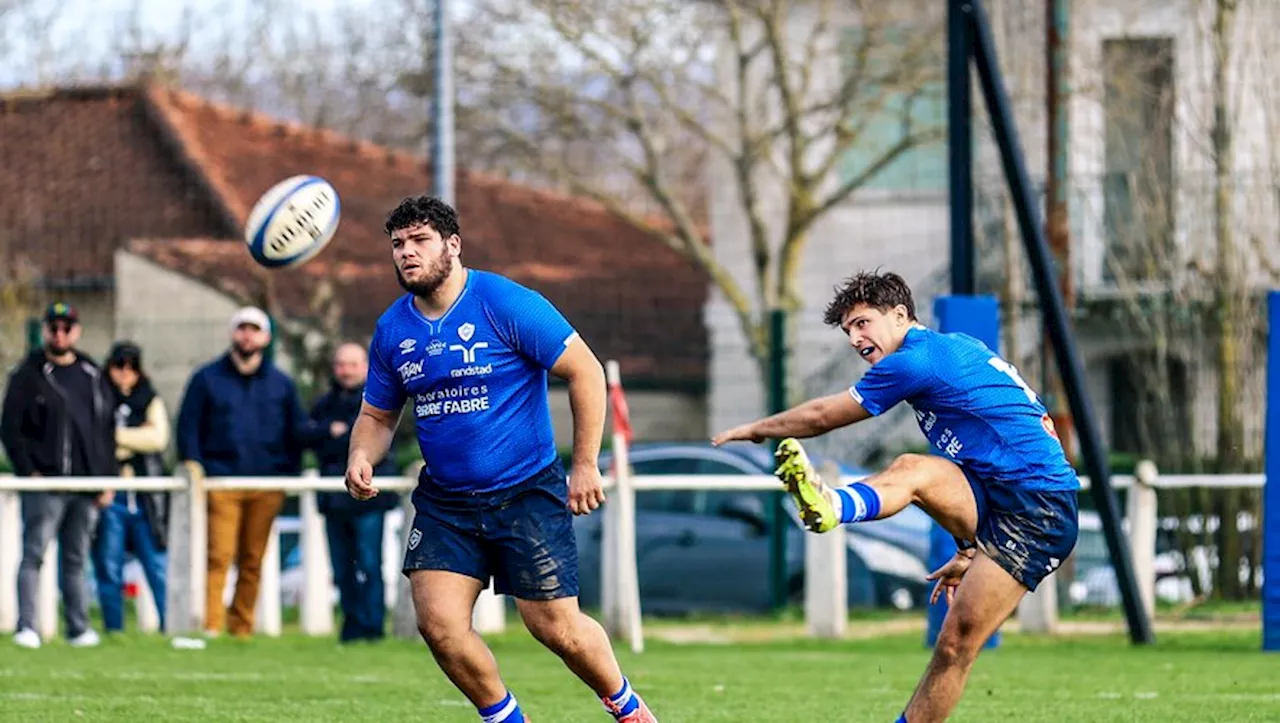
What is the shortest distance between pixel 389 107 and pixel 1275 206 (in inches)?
691

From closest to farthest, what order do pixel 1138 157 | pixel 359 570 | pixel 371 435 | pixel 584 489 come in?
1. pixel 584 489
2. pixel 371 435
3. pixel 359 570
4. pixel 1138 157

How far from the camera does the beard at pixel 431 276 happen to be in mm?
7309

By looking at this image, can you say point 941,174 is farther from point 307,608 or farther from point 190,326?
point 307,608

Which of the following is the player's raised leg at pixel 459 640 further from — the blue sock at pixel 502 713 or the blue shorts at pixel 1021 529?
the blue shorts at pixel 1021 529

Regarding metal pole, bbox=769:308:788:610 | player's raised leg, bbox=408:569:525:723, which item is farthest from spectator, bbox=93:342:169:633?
player's raised leg, bbox=408:569:525:723

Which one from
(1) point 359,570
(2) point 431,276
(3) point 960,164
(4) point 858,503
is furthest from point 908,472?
(1) point 359,570

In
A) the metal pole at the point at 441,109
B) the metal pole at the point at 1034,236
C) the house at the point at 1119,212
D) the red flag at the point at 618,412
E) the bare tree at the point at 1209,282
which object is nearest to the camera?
the metal pole at the point at 1034,236

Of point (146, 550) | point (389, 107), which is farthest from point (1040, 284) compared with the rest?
point (389, 107)

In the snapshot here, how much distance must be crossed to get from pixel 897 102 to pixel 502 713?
71.9 ft

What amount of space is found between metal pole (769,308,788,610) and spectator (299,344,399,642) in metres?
3.82

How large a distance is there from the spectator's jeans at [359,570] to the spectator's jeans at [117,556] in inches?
61.9

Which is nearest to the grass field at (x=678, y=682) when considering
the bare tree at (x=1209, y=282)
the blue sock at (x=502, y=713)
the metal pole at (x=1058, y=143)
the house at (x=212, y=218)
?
the blue sock at (x=502, y=713)

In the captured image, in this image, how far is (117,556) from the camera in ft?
47.5

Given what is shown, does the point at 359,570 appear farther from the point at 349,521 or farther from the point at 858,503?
the point at 858,503
